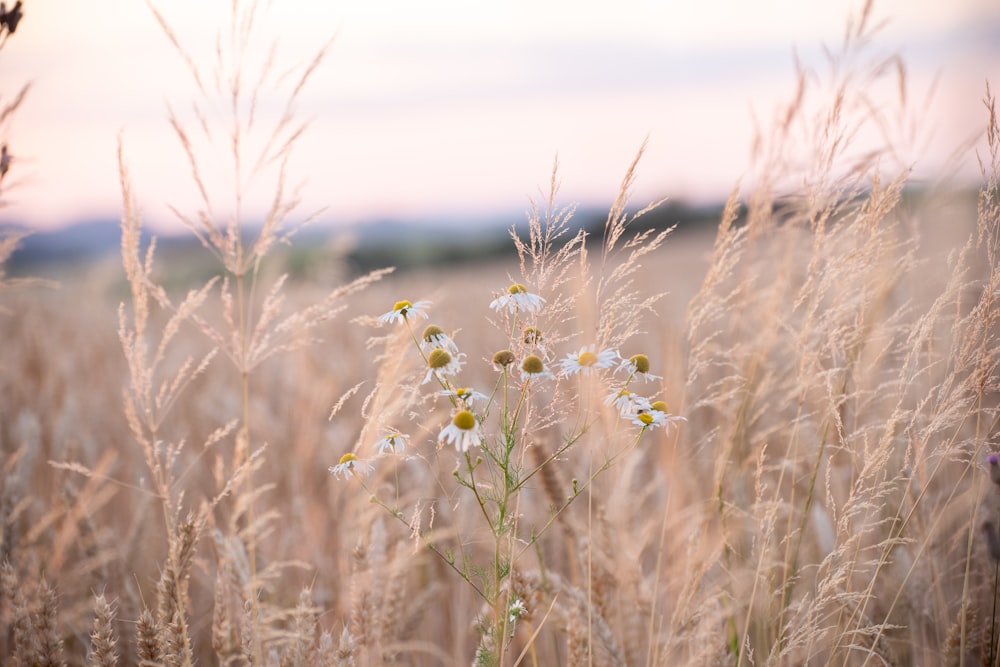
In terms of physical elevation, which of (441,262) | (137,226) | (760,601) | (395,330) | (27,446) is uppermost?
(137,226)

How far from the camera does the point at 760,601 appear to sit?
2018 millimetres

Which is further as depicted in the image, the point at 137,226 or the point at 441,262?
the point at 441,262

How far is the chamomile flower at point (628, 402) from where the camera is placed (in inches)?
51.1

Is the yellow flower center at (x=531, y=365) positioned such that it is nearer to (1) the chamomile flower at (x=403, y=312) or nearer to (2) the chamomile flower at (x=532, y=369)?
(2) the chamomile flower at (x=532, y=369)

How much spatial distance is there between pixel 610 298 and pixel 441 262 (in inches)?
1552

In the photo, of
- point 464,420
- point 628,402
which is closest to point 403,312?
point 464,420

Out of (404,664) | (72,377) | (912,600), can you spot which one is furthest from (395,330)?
(72,377)

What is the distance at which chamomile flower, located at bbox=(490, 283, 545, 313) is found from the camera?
1.30 metres

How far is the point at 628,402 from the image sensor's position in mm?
1309

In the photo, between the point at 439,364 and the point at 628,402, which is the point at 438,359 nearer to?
the point at 439,364

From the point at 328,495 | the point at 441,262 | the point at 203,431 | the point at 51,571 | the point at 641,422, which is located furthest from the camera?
the point at 441,262

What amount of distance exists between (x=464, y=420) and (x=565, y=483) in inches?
48.6

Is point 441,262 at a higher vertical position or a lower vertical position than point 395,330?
lower

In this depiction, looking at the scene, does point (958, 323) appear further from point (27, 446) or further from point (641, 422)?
point (27, 446)
